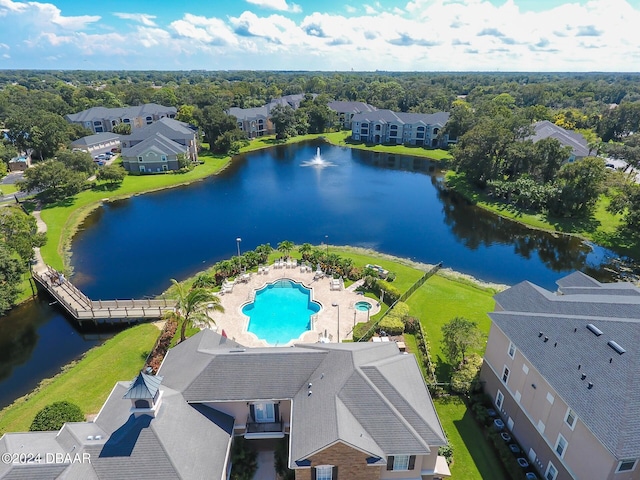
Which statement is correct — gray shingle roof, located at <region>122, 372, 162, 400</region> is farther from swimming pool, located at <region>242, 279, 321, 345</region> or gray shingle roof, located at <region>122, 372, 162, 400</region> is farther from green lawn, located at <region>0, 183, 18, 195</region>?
green lawn, located at <region>0, 183, 18, 195</region>

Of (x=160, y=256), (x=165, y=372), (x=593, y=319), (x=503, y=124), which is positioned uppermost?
(x=503, y=124)

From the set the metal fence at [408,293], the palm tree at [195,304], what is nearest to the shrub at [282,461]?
the metal fence at [408,293]

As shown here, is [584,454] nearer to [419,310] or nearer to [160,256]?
[419,310]

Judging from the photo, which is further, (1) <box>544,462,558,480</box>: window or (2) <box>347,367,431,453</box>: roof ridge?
(1) <box>544,462,558,480</box>: window

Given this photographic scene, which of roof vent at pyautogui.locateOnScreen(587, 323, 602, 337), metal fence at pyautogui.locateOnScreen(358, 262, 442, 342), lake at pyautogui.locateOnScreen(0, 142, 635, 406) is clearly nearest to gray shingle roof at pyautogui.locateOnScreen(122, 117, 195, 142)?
lake at pyautogui.locateOnScreen(0, 142, 635, 406)

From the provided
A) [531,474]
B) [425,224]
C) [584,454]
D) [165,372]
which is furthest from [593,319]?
[425,224]
